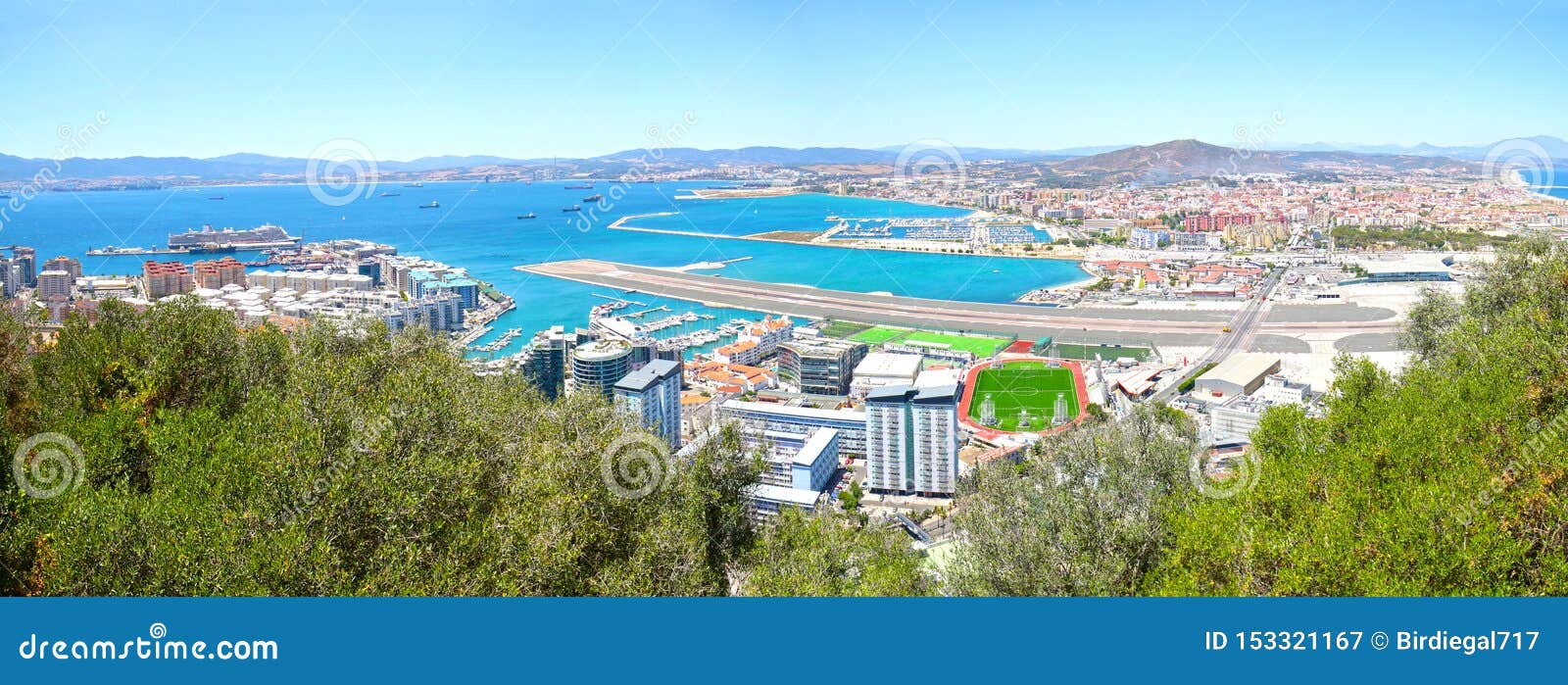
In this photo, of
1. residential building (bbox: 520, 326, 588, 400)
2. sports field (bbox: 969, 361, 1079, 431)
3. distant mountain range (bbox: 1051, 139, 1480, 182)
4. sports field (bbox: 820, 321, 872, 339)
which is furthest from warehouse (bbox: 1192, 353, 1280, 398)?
distant mountain range (bbox: 1051, 139, 1480, 182)

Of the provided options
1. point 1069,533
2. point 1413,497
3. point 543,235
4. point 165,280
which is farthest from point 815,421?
point 543,235

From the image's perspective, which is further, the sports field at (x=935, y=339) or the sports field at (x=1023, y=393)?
the sports field at (x=935, y=339)

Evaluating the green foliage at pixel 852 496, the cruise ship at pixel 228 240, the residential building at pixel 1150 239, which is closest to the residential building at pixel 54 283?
the cruise ship at pixel 228 240

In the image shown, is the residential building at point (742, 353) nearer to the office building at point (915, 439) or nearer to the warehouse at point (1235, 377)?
the office building at point (915, 439)

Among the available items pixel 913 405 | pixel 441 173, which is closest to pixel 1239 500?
pixel 913 405

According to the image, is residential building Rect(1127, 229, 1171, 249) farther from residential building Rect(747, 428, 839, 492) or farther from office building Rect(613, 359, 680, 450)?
office building Rect(613, 359, 680, 450)

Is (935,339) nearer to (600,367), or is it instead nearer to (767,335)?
(767,335)

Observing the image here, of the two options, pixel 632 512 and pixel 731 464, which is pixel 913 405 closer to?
pixel 731 464
